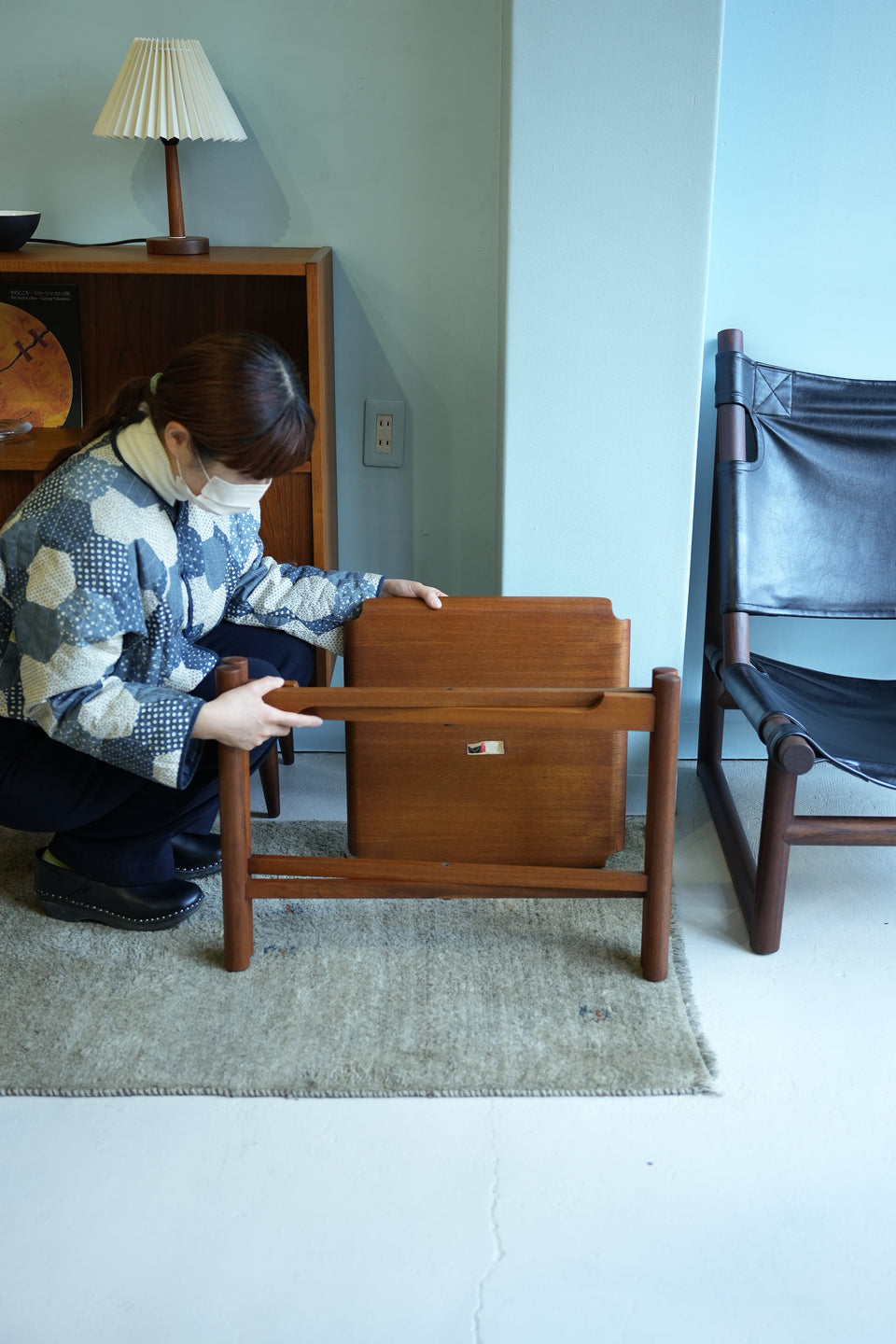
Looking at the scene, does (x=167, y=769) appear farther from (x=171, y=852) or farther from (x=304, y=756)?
(x=304, y=756)

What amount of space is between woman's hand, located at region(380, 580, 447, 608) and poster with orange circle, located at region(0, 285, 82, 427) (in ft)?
2.62

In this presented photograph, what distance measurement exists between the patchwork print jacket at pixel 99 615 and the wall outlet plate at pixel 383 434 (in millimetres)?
668

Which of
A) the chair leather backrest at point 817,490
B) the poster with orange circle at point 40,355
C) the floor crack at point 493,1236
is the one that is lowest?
the floor crack at point 493,1236

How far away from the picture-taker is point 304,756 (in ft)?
7.70

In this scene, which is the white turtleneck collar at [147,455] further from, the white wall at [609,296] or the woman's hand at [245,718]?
the white wall at [609,296]

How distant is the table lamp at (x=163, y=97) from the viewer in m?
1.83

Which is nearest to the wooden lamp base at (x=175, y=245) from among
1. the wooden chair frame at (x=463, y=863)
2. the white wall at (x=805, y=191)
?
the wooden chair frame at (x=463, y=863)

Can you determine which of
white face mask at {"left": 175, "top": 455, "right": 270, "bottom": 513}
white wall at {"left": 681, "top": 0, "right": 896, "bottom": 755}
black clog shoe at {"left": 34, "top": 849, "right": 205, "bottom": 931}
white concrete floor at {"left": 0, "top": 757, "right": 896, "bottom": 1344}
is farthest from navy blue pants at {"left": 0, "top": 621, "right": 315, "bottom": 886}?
white wall at {"left": 681, "top": 0, "right": 896, "bottom": 755}

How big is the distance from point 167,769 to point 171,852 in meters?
0.36

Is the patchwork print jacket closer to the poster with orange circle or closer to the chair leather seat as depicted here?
the poster with orange circle

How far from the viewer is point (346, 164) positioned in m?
2.04

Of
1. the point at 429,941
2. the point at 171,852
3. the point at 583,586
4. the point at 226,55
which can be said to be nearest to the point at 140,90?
the point at 226,55

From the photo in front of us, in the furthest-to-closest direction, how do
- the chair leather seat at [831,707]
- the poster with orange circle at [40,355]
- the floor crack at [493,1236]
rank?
the poster with orange circle at [40,355]
the chair leather seat at [831,707]
the floor crack at [493,1236]

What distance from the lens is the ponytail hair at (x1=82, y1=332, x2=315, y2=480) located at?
1.40m
